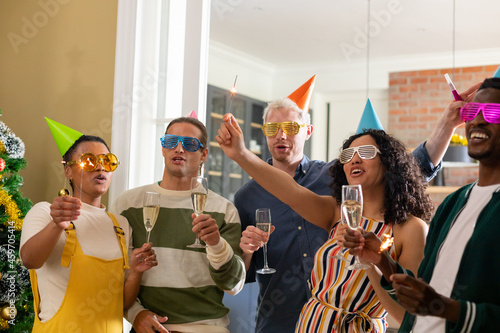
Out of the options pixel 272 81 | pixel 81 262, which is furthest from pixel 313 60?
pixel 81 262

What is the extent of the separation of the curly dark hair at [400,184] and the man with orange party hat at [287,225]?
0.27 m

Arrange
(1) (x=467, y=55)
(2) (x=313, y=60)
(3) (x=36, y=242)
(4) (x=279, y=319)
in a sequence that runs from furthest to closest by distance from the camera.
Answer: (2) (x=313, y=60) < (1) (x=467, y=55) < (4) (x=279, y=319) < (3) (x=36, y=242)

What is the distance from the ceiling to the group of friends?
10.9 feet

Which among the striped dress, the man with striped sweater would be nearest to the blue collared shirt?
the man with striped sweater

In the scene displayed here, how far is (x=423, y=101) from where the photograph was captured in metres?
7.47

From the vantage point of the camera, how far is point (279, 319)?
2445mm

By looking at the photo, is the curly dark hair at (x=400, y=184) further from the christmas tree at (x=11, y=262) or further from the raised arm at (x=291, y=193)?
the christmas tree at (x=11, y=262)

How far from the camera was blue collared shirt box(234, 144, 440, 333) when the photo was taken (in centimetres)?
244

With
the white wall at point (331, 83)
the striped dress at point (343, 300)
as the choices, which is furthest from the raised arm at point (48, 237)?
the white wall at point (331, 83)

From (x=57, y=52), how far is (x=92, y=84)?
17.1 inches

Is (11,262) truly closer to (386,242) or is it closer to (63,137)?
(63,137)

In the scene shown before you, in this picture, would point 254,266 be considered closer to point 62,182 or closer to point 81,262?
point 81,262

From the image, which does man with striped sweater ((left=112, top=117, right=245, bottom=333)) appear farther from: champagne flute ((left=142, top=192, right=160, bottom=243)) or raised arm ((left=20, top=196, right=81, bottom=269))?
raised arm ((left=20, top=196, right=81, bottom=269))

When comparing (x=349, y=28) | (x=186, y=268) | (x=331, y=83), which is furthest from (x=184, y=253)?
(x=331, y=83)
